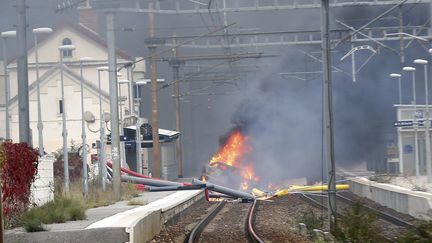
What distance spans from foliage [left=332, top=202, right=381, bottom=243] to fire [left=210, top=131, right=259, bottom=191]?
3809 cm

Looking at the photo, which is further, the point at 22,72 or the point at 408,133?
the point at 408,133

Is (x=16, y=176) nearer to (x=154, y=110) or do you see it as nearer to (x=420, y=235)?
(x=420, y=235)

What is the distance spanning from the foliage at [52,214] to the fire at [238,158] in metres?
30.8

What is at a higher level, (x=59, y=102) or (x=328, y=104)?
(x=59, y=102)

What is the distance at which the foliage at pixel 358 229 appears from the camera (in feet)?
53.4

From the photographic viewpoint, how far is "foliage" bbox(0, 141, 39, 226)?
20.9m

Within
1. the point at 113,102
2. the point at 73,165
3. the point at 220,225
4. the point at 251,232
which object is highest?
the point at 113,102

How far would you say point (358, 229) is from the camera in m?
16.5

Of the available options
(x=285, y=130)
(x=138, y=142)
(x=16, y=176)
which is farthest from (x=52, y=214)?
(x=285, y=130)

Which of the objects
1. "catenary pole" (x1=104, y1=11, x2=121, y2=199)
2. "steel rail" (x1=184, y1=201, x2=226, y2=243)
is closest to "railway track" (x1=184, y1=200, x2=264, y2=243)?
"steel rail" (x1=184, y1=201, x2=226, y2=243)

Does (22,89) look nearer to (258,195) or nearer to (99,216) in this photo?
(99,216)

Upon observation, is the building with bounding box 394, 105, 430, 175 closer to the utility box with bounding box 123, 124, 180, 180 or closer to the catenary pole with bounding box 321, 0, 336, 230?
the utility box with bounding box 123, 124, 180, 180

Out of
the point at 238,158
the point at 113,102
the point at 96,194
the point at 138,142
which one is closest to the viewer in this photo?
the point at 113,102

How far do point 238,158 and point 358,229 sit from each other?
3928 cm
